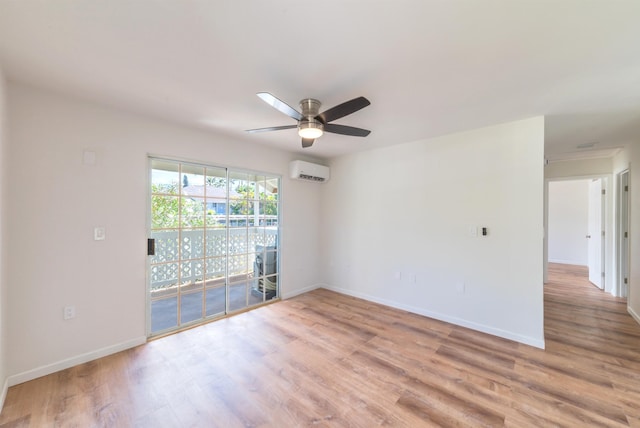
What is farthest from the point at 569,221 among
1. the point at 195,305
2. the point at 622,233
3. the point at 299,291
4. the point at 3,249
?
the point at 3,249

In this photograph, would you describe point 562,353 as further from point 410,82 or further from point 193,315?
point 193,315

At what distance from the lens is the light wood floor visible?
1720 millimetres

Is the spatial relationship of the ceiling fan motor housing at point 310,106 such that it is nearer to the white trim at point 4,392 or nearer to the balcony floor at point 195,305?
the balcony floor at point 195,305

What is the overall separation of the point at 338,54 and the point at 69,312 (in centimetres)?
321

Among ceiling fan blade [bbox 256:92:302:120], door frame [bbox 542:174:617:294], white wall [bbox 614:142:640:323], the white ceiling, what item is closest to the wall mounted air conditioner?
the white ceiling

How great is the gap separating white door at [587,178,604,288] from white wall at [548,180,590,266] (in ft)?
7.29

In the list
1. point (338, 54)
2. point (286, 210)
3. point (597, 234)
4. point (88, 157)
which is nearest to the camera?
point (338, 54)

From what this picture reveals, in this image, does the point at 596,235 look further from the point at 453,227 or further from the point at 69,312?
the point at 69,312

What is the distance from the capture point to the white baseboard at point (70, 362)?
2.04 m

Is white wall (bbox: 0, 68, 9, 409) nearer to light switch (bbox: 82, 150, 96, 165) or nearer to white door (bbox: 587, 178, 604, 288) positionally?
light switch (bbox: 82, 150, 96, 165)

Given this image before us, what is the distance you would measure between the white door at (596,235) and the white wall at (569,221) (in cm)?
222

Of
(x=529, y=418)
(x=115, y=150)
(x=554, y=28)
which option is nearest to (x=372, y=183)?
(x=554, y=28)

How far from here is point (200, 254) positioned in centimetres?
321

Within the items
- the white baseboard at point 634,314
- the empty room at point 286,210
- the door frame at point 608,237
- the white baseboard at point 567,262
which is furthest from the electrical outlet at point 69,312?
the white baseboard at point 567,262
